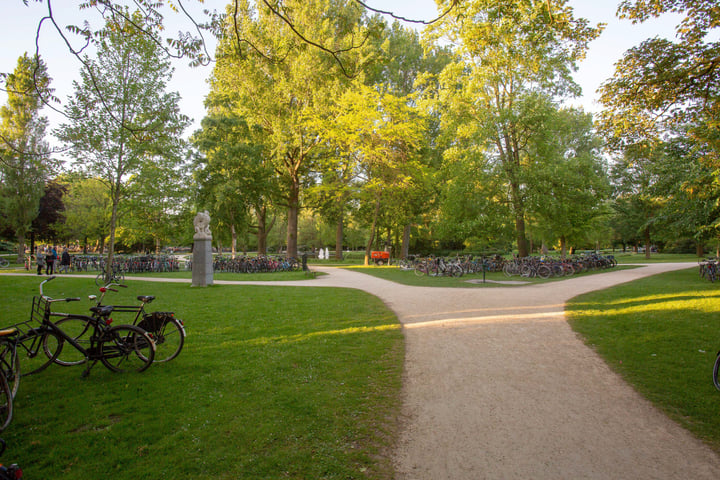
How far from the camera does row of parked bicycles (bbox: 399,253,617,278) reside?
59.6ft

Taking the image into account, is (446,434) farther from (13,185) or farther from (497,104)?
(13,185)

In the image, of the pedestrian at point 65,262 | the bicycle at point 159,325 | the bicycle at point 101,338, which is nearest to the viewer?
the bicycle at point 101,338

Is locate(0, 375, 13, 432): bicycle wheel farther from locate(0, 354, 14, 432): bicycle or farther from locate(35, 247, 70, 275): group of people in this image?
locate(35, 247, 70, 275): group of people

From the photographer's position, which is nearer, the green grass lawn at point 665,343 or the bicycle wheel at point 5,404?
the bicycle wheel at point 5,404

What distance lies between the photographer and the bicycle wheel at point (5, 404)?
3117 millimetres

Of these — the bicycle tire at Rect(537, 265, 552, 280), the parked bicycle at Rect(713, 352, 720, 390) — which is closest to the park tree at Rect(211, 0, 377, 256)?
the bicycle tire at Rect(537, 265, 552, 280)

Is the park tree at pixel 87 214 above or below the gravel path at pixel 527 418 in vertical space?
above

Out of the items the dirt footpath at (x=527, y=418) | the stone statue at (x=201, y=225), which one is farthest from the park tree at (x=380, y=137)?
the dirt footpath at (x=527, y=418)

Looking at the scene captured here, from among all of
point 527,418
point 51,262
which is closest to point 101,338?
point 527,418

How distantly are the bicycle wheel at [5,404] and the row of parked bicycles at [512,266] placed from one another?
54.2 ft

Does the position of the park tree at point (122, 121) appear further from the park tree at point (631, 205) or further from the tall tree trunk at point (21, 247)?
the park tree at point (631, 205)

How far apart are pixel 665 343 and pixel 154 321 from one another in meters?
7.97

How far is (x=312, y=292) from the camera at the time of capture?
12.7 m

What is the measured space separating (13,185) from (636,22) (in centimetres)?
3818
